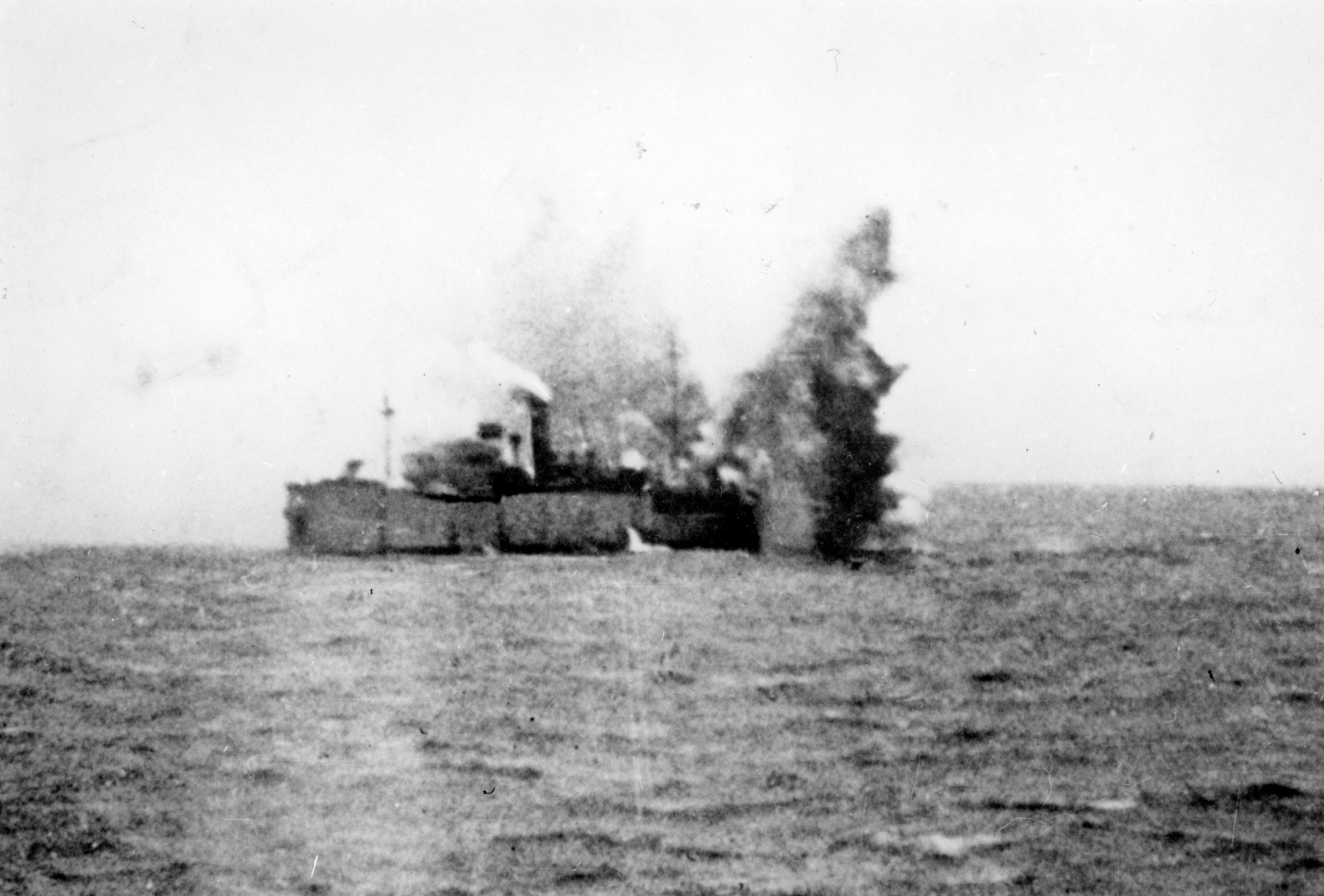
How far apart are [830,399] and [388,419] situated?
1.28 metres

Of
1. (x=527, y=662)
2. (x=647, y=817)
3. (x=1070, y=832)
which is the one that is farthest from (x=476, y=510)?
(x=1070, y=832)

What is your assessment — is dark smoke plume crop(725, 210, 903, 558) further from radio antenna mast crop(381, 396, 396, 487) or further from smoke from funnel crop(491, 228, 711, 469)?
radio antenna mast crop(381, 396, 396, 487)

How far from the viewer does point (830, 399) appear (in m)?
3.46

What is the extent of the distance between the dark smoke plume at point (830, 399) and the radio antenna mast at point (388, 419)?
968 mm

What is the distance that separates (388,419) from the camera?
11.3ft

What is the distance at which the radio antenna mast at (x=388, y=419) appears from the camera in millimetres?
3441

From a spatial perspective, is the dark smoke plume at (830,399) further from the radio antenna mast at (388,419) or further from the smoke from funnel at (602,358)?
the radio antenna mast at (388,419)

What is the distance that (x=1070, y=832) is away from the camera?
3.58m

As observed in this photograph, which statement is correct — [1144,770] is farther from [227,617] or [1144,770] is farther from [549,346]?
[227,617]

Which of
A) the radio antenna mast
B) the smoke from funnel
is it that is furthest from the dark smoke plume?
the radio antenna mast

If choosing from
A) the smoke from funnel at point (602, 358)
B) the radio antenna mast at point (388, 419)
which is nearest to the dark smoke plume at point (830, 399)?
the smoke from funnel at point (602, 358)

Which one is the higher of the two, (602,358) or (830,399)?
(602,358)

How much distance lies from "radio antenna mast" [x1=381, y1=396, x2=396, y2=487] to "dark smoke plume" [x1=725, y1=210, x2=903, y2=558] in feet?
3.18

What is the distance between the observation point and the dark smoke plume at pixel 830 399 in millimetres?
3424
